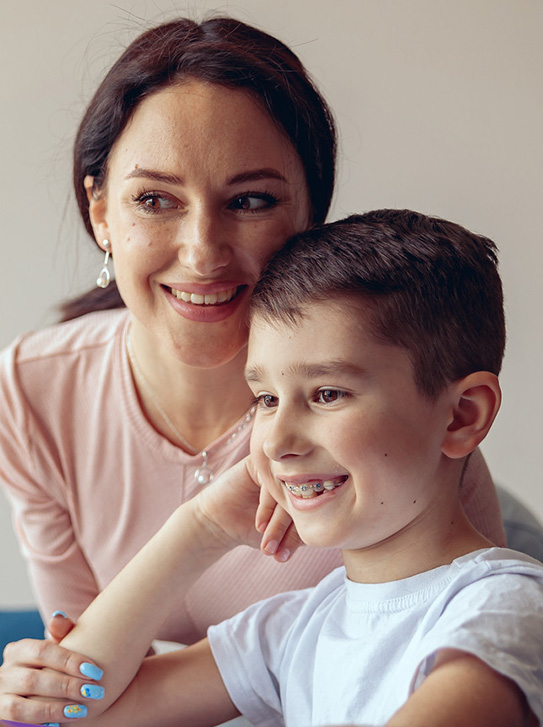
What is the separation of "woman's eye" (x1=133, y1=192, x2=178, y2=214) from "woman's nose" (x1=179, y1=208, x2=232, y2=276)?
0.14 feet

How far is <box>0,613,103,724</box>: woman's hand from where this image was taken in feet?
4.37

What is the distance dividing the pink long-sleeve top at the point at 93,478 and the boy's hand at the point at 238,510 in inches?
9.4

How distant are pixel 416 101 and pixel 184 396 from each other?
4.18 feet

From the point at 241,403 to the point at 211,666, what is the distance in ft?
1.57

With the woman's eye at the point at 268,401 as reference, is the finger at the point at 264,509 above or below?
below

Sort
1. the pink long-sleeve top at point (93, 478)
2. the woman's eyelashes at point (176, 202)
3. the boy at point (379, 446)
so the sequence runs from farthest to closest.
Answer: the pink long-sleeve top at point (93, 478)
the woman's eyelashes at point (176, 202)
the boy at point (379, 446)

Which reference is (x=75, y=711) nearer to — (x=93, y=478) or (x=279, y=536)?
(x=279, y=536)

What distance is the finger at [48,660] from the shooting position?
4.39 ft

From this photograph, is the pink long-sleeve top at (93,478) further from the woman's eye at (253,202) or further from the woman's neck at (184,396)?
the woman's eye at (253,202)

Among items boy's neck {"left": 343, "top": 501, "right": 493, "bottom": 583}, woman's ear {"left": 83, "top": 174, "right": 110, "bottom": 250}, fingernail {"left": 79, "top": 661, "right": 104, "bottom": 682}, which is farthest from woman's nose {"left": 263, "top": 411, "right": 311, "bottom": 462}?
woman's ear {"left": 83, "top": 174, "right": 110, "bottom": 250}

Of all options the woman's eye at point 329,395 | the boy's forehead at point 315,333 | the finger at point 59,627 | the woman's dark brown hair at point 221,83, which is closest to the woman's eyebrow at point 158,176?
the woman's dark brown hair at point 221,83

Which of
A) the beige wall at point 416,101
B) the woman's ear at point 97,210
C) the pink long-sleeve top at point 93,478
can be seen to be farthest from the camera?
the beige wall at point 416,101

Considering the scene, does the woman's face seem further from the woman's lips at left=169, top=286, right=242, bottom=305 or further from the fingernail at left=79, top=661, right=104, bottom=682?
the fingernail at left=79, top=661, right=104, bottom=682

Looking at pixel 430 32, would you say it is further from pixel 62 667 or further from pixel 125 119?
pixel 62 667
